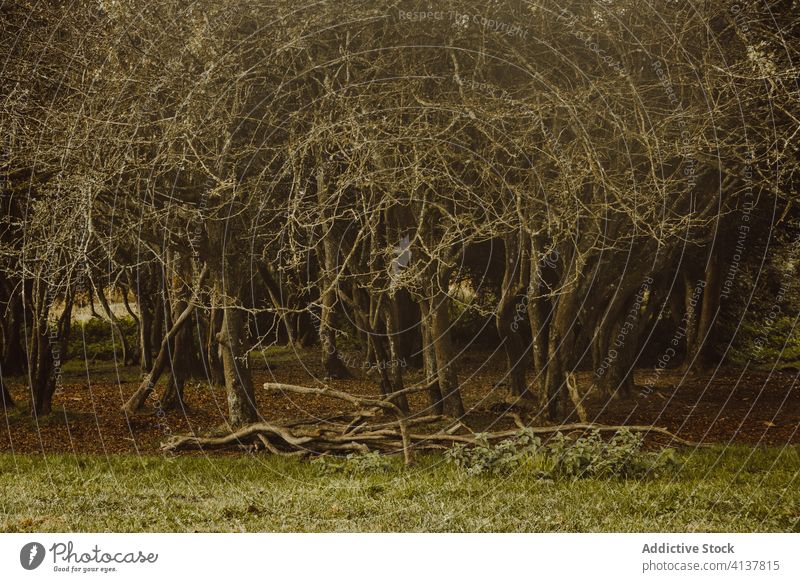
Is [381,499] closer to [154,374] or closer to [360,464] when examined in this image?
[360,464]

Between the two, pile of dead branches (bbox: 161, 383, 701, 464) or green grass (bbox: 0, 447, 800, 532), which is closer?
green grass (bbox: 0, 447, 800, 532)

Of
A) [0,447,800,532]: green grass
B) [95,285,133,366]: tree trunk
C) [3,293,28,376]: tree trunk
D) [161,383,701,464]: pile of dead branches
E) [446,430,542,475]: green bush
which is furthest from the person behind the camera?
[3,293,28,376]: tree trunk

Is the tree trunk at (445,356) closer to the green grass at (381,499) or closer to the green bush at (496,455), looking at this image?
the green grass at (381,499)

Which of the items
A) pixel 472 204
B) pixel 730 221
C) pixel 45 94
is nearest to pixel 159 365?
pixel 45 94

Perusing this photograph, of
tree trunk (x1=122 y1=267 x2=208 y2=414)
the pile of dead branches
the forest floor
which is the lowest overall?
the forest floor

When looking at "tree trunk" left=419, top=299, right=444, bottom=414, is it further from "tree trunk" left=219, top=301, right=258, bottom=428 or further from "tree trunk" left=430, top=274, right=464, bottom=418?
"tree trunk" left=219, top=301, right=258, bottom=428

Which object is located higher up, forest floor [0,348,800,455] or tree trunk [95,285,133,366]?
tree trunk [95,285,133,366]

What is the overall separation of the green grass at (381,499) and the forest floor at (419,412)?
5.53 feet

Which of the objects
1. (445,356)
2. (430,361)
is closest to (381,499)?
(445,356)

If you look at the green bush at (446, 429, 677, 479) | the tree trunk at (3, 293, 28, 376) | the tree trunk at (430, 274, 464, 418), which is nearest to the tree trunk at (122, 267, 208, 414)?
the tree trunk at (430, 274, 464, 418)

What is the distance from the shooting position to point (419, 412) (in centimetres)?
1284

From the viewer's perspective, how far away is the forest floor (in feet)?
41.7
